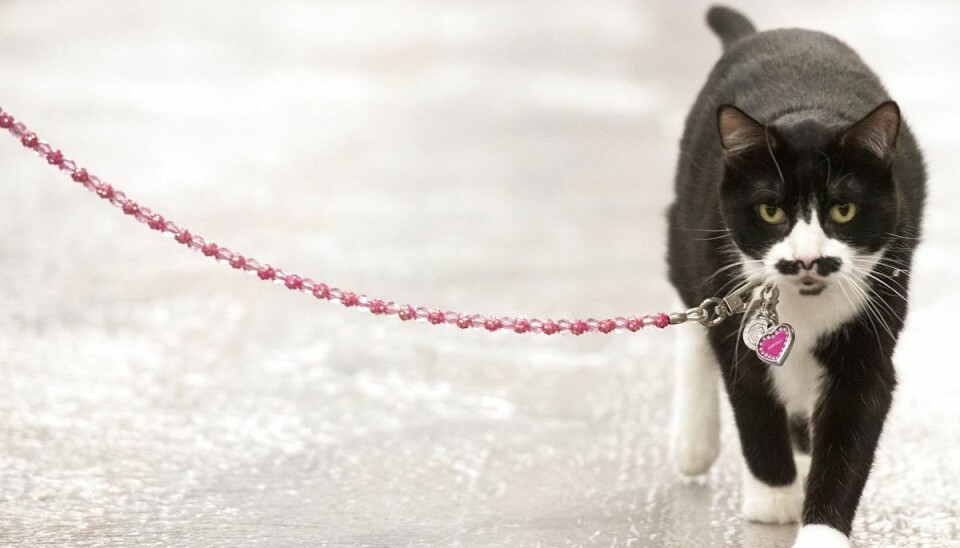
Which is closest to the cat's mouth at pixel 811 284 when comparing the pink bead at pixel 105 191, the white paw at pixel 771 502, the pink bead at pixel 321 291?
the white paw at pixel 771 502

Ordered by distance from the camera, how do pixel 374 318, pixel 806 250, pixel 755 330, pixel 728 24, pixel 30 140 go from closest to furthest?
pixel 806 250 < pixel 755 330 < pixel 30 140 < pixel 728 24 < pixel 374 318

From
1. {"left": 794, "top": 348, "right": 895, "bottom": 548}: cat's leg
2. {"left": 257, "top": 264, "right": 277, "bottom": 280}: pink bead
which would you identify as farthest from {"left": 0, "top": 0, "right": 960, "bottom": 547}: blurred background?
{"left": 257, "top": 264, "right": 277, "bottom": 280}: pink bead

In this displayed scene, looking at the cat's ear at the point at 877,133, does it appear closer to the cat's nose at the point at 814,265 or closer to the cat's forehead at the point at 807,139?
the cat's forehead at the point at 807,139

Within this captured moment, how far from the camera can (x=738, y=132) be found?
2236 millimetres

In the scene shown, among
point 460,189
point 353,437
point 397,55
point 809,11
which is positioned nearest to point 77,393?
point 353,437

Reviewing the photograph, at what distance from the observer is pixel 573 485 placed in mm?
2873

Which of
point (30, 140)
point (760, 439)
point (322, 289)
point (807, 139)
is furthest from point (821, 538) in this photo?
point (30, 140)

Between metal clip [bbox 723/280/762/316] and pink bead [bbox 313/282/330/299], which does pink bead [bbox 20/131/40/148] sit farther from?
metal clip [bbox 723/280/762/316]

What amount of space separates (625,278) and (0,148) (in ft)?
12.7

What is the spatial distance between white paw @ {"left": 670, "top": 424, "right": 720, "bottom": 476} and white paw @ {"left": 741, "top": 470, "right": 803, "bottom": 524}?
23cm

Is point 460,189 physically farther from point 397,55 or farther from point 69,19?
point 69,19

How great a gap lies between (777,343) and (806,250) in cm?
24

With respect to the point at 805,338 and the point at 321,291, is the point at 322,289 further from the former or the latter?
→ the point at 805,338

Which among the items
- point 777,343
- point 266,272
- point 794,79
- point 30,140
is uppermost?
point 794,79
